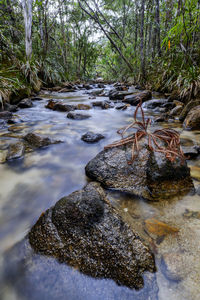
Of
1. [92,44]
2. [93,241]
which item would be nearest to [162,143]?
[93,241]

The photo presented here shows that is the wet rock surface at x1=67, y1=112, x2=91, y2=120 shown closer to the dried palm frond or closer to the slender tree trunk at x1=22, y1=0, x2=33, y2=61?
the dried palm frond

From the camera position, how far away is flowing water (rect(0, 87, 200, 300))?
3.07 feet

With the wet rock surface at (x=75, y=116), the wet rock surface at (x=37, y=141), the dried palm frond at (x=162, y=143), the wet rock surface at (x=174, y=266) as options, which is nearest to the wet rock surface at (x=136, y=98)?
the wet rock surface at (x=75, y=116)

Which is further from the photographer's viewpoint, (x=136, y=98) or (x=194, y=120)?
(x=136, y=98)

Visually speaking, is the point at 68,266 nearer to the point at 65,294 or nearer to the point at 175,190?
the point at 65,294

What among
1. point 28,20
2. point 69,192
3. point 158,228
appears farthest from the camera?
point 28,20

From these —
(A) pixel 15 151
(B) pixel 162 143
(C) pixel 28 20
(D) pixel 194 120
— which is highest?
(C) pixel 28 20

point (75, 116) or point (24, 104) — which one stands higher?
point (24, 104)

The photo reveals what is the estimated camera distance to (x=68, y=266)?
1.00 m

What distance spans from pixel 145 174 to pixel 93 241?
828 mm

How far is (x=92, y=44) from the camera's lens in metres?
14.8

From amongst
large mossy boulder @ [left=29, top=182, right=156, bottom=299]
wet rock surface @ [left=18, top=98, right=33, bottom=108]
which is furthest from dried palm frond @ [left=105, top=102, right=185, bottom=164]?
wet rock surface @ [left=18, top=98, right=33, bottom=108]

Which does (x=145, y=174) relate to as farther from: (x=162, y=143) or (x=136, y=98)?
(x=136, y=98)

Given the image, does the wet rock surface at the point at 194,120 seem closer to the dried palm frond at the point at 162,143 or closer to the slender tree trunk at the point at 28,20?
the dried palm frond at the point at 162,143
